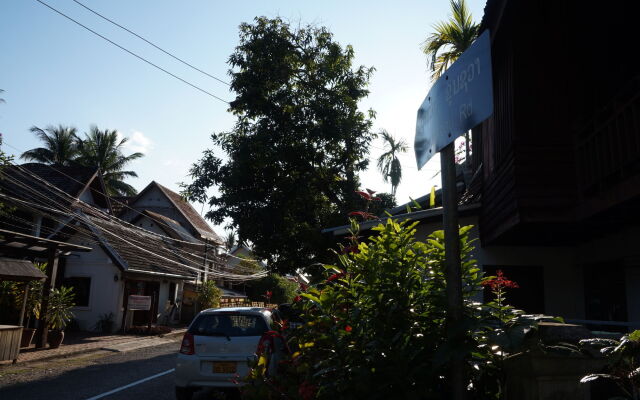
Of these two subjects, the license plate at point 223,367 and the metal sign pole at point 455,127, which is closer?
the metal sign pole at point 455,127

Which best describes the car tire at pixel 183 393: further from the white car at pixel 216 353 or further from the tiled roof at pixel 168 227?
the tiled roof at pixel 168 227

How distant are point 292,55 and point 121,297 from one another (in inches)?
549

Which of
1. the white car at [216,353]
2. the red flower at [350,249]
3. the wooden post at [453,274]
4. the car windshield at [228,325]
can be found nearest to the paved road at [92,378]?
the white car at [216,353]

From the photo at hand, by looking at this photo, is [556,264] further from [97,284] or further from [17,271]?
[97,284]

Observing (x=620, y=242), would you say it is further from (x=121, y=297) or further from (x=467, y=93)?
(x=121, y=297)

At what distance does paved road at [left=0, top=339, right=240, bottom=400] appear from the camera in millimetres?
9125

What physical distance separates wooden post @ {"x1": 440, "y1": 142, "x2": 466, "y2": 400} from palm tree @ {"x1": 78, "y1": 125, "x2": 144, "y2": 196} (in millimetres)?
40917

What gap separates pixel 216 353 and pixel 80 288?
772 inches

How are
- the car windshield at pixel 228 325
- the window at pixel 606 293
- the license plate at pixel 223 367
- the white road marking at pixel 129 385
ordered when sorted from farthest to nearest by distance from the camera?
the white road marking at pixel 129 385
the window at pixel 606 293
the car windshield at pixel 228 325
the license plate at pixel 223 367

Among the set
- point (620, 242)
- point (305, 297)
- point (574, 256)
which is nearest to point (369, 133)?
point (574, 256)

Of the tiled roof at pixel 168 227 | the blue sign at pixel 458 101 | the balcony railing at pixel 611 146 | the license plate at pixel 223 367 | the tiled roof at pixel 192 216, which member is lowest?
the license plate at pixel 223 367

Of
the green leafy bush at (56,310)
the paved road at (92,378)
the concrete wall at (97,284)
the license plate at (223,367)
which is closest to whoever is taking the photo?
the license plate at (223,367)

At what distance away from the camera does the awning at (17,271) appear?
13367 millimetres

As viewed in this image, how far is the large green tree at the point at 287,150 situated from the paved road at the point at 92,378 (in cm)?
590
